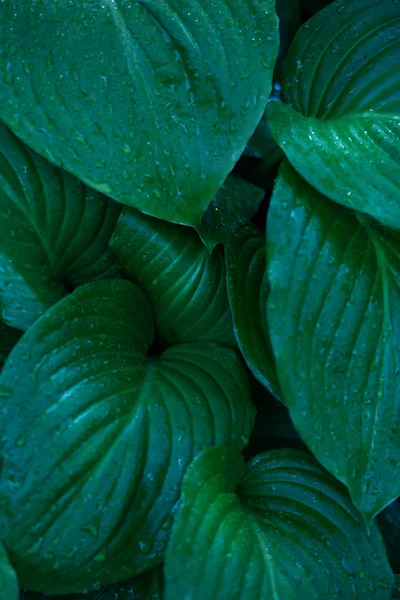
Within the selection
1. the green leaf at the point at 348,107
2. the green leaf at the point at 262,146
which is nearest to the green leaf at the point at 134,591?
the green leaf at the point at 348,107

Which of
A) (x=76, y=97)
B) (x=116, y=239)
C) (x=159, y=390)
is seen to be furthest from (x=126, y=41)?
(x=159, y=390)

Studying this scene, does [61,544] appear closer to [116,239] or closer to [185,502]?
[185,502]

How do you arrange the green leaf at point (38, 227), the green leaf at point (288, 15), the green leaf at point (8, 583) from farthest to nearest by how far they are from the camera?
the green leaf at point (288, 15) → the green leaf at point (38, 227) → the green leaf at point (8, 583)

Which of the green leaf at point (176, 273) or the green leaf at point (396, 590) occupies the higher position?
the green leaf at point (176, 273)

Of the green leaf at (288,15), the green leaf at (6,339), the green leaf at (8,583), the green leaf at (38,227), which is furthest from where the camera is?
the green leaf at (288,15)

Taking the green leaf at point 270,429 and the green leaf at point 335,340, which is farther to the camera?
the green leaf at point 270,429

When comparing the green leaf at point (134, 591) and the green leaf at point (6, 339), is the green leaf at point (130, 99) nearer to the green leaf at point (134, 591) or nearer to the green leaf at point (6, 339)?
the green leaf at point (6, 339)
